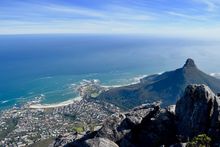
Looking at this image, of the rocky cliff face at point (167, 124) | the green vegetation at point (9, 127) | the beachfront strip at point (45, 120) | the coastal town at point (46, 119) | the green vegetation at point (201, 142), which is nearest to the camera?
the green vegetation at point (201, 142)

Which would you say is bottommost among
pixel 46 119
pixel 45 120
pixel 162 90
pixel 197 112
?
pixel 45 120

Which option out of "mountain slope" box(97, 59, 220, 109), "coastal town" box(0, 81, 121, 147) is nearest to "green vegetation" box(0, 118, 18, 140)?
"coastal town" box(0, 81, 121, 147)

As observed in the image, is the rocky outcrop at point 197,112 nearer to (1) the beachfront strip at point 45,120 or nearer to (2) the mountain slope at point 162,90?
(1) the beachfront strip at point 45,120

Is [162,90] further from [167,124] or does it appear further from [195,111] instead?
[195,111]

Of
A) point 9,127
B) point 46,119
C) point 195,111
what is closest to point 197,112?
point 195,111

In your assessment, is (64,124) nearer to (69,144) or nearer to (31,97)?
(31,97)

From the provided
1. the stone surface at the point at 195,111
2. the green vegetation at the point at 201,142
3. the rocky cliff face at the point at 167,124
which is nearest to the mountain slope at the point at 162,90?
the rocky cliff face at the point at 167,124
